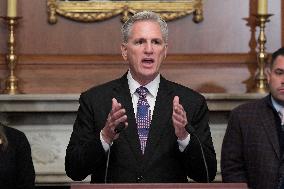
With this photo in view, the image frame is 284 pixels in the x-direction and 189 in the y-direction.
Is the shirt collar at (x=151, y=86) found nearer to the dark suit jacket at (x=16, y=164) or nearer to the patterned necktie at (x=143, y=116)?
the patterned necktie at (x=143, y=116)

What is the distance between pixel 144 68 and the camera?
3.31m

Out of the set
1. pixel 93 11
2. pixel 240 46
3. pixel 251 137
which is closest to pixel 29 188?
pixel 251 137

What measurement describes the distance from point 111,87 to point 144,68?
211 millimetres

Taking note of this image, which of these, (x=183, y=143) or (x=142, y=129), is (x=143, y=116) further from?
(x=183, y=143)

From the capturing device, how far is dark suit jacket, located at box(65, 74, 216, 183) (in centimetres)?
319

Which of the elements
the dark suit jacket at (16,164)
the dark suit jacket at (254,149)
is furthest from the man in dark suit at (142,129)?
the dark suit jacket at (254,149)

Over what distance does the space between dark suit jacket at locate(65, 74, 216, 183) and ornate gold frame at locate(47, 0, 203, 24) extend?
75.6 inches

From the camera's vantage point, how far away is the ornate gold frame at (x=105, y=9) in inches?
205

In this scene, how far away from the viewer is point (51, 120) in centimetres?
509

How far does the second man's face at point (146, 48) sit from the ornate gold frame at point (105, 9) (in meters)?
1.90

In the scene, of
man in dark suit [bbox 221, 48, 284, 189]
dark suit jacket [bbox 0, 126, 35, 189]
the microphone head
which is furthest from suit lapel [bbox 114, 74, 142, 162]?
man in dark suit [bbox 221, 48, 284, 189]

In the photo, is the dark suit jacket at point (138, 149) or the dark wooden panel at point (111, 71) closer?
the dark suit jacket at point (138, 149)

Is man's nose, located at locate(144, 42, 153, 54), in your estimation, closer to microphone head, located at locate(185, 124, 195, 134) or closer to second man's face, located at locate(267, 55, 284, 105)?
microphone head, located at locate(185, 124, 195, 134)

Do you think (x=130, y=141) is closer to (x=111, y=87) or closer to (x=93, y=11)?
(x=111, y=87)
